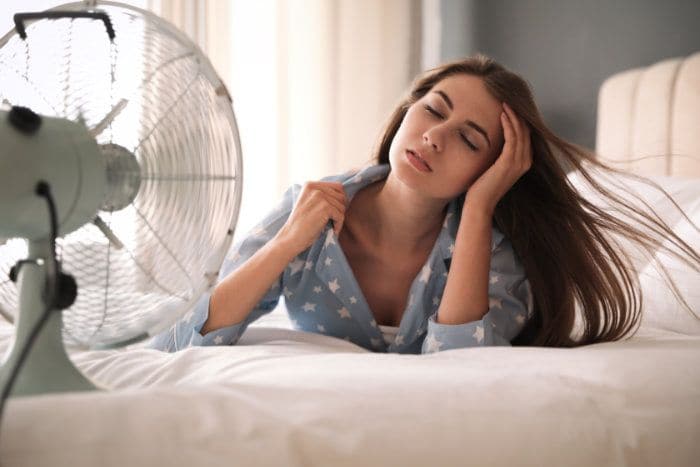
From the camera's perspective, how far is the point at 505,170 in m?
1.48

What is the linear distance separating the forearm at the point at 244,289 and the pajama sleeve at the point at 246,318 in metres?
0.01

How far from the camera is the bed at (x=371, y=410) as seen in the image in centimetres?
69

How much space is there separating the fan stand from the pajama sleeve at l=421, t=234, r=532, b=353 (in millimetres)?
671

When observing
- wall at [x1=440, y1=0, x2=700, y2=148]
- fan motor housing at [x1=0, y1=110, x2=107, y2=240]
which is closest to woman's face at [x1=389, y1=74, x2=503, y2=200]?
fan motor housing at [x1=0, y1=110, x2=107, y2=240]

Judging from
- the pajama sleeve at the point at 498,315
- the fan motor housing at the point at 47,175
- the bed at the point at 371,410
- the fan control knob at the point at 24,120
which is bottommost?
the pajama sleeve at the point at 498,315

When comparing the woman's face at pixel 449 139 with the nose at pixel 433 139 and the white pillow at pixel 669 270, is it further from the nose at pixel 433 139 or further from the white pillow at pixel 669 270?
the white pillow at pixel 669 270

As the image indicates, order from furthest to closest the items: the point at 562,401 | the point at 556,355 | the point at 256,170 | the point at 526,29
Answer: the point at 256,170 → the point at 526,29 → the point at 556,355 → the point at 562,401

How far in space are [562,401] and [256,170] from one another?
102 inches

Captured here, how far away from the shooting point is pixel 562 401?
2.86 ft

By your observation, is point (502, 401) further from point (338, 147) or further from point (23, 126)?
point (338, 147)

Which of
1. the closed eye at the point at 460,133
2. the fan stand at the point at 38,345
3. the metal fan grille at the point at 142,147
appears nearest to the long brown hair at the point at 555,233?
the closed eye at the point at 460,133

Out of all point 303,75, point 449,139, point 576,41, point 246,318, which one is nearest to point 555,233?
point 449,139

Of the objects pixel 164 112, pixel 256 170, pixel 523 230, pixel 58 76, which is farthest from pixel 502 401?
pixel 256 170

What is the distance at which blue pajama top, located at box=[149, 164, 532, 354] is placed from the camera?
1.50m
